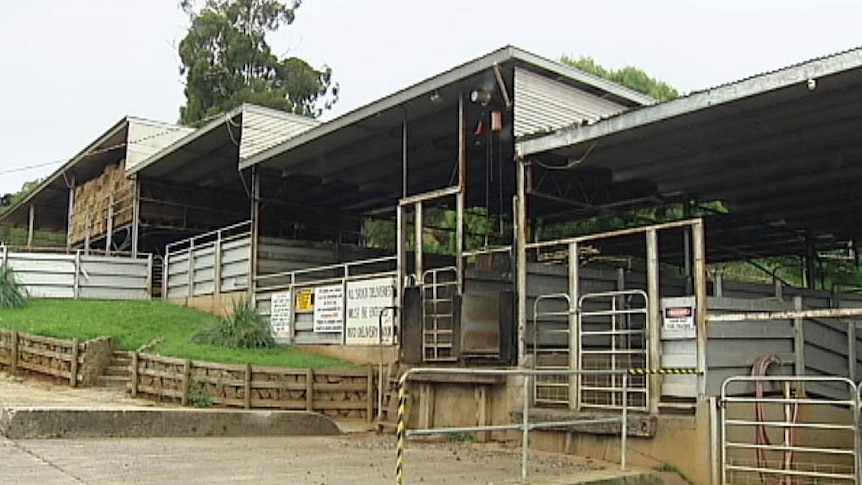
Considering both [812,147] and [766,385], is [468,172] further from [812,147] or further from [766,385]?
[766,385]

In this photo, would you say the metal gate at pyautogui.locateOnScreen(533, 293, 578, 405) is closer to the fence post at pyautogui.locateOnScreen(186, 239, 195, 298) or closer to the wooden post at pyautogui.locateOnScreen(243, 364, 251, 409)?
the wooden post at pyautogui.locateOnScreen(243, 364, 251, 409)

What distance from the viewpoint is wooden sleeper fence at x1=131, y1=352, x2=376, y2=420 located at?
14359mm

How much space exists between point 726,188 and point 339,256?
1004 centimetres

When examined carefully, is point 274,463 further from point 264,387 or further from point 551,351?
point 264,387

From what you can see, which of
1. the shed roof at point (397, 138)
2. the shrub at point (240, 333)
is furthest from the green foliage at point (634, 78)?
the shrub at point (240, 333)

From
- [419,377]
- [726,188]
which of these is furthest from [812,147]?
[419,377]

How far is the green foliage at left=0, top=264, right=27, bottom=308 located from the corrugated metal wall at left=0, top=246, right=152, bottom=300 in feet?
2.89

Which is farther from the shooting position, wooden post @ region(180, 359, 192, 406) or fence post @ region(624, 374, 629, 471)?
wooden post @ region(180, 359, 192, 406)

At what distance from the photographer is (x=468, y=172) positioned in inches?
749

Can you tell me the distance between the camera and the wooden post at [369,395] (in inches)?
569

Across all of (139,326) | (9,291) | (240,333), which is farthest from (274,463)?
(9,291)

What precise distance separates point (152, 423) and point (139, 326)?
334 inches

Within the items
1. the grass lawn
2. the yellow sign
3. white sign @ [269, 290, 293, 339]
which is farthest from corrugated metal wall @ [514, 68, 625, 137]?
white sign @ [269, 290, 293, 339]

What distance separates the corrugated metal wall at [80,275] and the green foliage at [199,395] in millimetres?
11292
